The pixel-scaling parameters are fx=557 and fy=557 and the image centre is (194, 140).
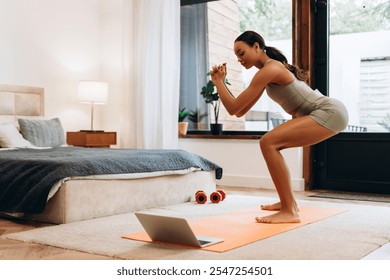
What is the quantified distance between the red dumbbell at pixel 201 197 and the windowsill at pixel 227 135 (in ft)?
5.42

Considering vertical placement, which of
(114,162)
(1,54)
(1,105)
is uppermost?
(1,54)

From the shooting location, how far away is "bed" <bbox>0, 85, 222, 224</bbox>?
3459 mm

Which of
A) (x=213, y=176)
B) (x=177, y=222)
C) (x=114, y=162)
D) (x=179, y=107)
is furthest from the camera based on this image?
(x=179, y=107)

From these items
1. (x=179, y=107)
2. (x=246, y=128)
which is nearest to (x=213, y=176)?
(x=246, y=128)

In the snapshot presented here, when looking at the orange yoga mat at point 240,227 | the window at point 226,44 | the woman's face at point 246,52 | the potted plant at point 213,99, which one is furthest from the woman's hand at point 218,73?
the potted plant at point 213,99

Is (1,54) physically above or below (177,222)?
above

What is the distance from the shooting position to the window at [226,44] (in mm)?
5969

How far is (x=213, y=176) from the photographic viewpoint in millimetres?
4754

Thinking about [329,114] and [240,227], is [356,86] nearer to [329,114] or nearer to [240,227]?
[329,114]

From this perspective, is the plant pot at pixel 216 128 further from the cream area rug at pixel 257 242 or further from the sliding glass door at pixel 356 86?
the cream area rug at pixel 257 242

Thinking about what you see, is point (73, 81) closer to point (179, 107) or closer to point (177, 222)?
point (179, 107)

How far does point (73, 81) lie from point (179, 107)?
1.27 metres

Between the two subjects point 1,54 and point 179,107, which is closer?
point 1,54
